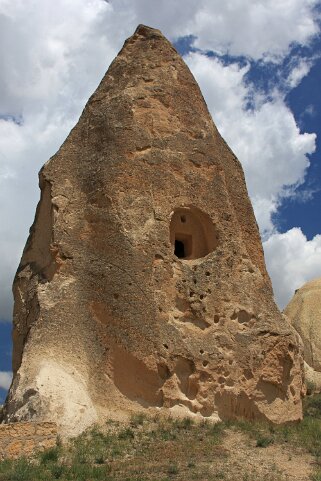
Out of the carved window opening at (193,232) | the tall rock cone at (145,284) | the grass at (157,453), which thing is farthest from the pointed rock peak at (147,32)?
the grass at (157,453)

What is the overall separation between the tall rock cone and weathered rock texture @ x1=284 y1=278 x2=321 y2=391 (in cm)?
765

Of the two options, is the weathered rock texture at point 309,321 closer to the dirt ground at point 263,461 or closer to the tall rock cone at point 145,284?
the tall rock cone at point 145,284

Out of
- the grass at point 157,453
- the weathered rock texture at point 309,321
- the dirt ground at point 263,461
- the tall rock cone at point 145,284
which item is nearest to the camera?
the grass at point 157,453

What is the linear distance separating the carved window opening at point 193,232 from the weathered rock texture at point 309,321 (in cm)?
825

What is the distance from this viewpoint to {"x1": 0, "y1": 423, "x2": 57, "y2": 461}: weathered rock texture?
1047 centimetres

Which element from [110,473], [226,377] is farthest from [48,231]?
[110,473]

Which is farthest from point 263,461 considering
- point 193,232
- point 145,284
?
point 193,232

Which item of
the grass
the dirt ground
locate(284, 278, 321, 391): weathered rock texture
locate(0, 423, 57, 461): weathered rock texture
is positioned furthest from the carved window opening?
locate(284, 278, 321, 391): weathered rock texture

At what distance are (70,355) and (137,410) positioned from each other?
5.14ft

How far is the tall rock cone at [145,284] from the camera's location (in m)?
12.4

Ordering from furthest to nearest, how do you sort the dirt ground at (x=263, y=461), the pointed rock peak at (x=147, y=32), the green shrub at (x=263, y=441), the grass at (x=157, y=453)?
the pointed rock peak at (x=147, y=32), the green shrub at (x=263, y=441), the dirt ground at (x=263, y=461), the grass at (x=157, y=453)

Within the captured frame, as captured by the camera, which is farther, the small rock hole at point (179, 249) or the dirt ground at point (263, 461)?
the small rock hole at point (179, 249)

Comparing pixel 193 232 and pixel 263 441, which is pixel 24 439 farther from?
pixel 193 232

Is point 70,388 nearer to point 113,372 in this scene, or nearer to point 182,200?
point 113,372
